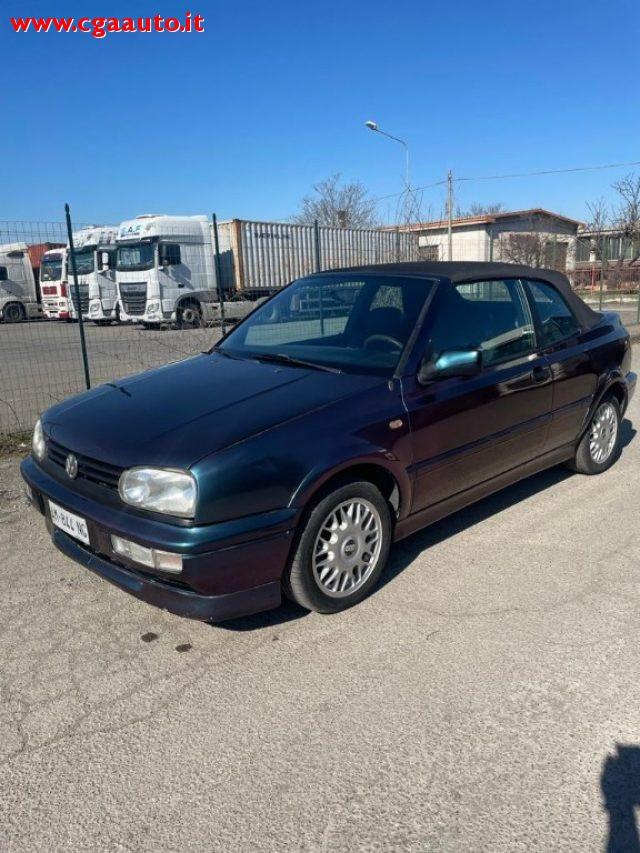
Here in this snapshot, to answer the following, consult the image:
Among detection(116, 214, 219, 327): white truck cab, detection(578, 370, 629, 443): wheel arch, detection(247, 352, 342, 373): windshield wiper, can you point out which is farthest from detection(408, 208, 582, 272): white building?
detection(247, 352, 342, 373): windshield wiper

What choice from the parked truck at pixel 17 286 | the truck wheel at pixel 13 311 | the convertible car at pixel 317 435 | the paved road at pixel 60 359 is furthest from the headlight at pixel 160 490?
the truck wheel at pixel 13 311

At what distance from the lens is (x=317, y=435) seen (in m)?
3.09

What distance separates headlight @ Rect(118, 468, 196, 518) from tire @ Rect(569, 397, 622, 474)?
3.44 metres

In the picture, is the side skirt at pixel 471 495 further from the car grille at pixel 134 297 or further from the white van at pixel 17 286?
the white van at pixel 17 286

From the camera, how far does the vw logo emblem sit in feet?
10.4

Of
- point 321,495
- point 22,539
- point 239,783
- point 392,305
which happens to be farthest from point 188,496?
point 22,539

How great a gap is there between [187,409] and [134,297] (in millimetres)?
17610

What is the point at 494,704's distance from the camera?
8.70 ft

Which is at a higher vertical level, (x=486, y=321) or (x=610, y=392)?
(x=486, y=321)

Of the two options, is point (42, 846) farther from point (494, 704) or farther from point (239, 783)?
point (494, 704)

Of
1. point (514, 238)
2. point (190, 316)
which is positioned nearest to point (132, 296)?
point (190, 316)

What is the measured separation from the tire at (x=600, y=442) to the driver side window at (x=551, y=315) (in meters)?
0.73

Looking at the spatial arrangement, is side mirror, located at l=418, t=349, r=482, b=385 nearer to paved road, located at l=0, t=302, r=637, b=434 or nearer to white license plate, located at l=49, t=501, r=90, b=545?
white license plate, located at l=49, t=501, r=90, b=545

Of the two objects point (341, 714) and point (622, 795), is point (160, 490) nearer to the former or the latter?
point (341, 714)
